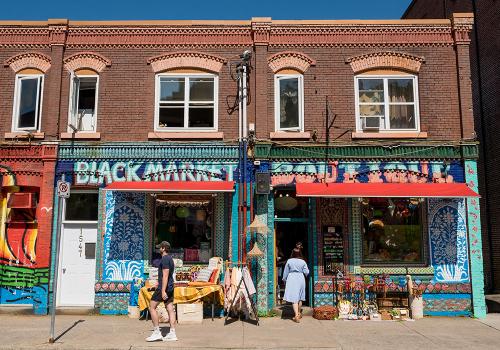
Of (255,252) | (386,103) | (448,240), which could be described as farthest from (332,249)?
(386,103)

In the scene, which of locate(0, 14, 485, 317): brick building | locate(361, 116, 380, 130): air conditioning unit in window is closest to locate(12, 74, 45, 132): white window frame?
locate(0, 14, 485, 317): brick building

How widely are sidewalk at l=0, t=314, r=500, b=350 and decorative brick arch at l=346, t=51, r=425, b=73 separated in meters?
6.35

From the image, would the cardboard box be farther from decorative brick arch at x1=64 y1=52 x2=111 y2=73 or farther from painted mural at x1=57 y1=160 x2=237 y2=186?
decorative brick arch at x1=64 y1=52 x2=111 y2=73

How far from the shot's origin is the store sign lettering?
41.3ft

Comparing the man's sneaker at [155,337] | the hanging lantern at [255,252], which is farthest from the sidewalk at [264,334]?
the hanging lantern at [255,252]

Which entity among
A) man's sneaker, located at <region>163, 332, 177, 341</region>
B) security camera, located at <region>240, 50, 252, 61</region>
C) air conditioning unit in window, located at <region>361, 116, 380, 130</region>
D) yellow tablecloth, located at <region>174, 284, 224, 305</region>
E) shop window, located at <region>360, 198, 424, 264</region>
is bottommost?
man's sneaker, located at <region>163, 332, 177, 341</region>

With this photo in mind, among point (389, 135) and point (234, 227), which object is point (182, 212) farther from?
point (389, 135)

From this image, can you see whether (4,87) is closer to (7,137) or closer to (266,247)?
(7,137)

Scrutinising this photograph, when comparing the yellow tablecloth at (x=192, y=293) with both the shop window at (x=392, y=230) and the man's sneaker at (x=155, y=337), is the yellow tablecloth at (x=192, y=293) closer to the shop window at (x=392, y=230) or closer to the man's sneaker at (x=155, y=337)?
the man's sneaker at (x=155, y=337)

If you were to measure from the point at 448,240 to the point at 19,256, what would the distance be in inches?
425

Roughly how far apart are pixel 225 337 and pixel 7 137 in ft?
25.5

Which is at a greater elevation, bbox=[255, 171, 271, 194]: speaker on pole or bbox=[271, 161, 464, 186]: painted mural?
bbox=[271, 161, 464, 186]: painted mural

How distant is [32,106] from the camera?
13203mm

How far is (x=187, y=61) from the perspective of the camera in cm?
1300
